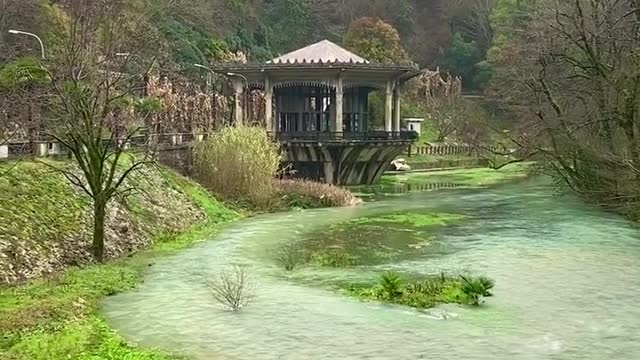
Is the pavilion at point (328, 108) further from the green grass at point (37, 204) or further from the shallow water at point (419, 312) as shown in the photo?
the green grass at point (37, 204)

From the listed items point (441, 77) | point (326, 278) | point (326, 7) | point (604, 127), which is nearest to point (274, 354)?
point (326, 278)

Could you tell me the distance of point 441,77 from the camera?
3420 inches

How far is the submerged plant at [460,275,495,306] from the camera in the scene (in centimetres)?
1636

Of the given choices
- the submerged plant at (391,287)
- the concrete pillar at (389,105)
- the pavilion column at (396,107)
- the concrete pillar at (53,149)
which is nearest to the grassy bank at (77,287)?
Answer: the concrete pillar at (53,149)

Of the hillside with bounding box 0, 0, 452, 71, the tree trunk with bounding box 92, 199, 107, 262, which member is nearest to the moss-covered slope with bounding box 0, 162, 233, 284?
the tree trunk with bounding box 92, 199, 107, 262

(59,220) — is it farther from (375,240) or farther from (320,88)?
(320,88)

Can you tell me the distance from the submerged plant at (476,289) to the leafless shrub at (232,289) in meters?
4.56

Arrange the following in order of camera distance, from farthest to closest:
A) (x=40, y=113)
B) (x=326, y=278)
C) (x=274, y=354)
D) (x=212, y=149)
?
1. (x=212, y=149)
2. (x=40, y=113)
3. (x=326, y=278)
4. (x=274, y=354)

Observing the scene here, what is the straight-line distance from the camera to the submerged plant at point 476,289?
1636 cm

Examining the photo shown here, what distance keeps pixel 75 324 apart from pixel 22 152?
11.0 metres

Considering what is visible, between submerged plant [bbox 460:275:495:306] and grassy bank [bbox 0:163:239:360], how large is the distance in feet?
22.0

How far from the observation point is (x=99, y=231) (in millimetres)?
20281

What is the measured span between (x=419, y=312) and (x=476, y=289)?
166 centimetres

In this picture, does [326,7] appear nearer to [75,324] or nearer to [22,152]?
[22,152]
